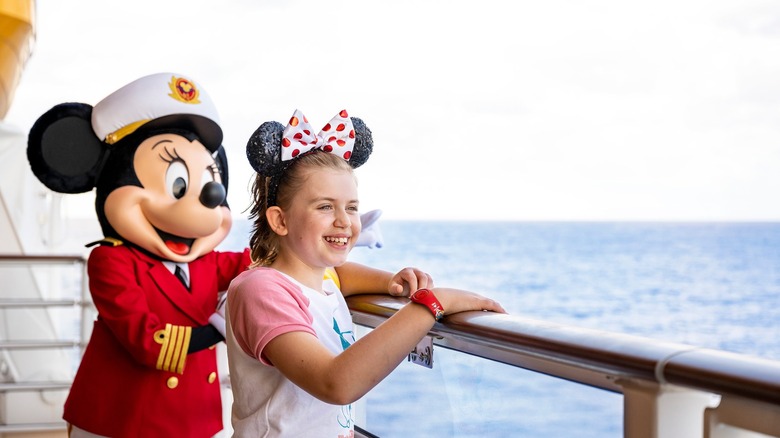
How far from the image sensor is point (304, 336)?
1343mm

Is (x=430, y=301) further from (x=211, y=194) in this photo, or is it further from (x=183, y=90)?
(x=183, y=90)

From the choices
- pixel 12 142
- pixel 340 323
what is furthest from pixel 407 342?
pixel 12 142

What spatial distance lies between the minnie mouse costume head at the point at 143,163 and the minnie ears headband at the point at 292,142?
91 centimetres

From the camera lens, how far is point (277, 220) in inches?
61.7

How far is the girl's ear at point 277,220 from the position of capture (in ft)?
5.12

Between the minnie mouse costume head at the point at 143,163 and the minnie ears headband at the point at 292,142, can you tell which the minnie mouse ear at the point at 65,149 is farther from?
the minnie ears headband at the point at 292,142

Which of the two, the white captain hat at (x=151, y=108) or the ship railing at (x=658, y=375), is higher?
the white captain hat at (x=151, y=108)

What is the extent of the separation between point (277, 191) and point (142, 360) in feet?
2.88

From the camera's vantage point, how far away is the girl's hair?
5.13 feet

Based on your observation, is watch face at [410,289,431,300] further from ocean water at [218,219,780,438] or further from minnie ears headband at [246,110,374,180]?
minnie ears headband at [246,110,374,180]

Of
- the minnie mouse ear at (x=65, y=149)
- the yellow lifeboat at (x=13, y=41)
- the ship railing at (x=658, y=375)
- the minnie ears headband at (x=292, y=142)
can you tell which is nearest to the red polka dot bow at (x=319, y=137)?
the minnie ears headband at (x=292, y=142)

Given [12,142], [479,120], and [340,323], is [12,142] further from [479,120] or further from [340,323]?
[479,120]

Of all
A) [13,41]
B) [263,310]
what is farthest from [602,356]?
[13,41]

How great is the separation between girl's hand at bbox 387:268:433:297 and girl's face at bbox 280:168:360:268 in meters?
0.13
